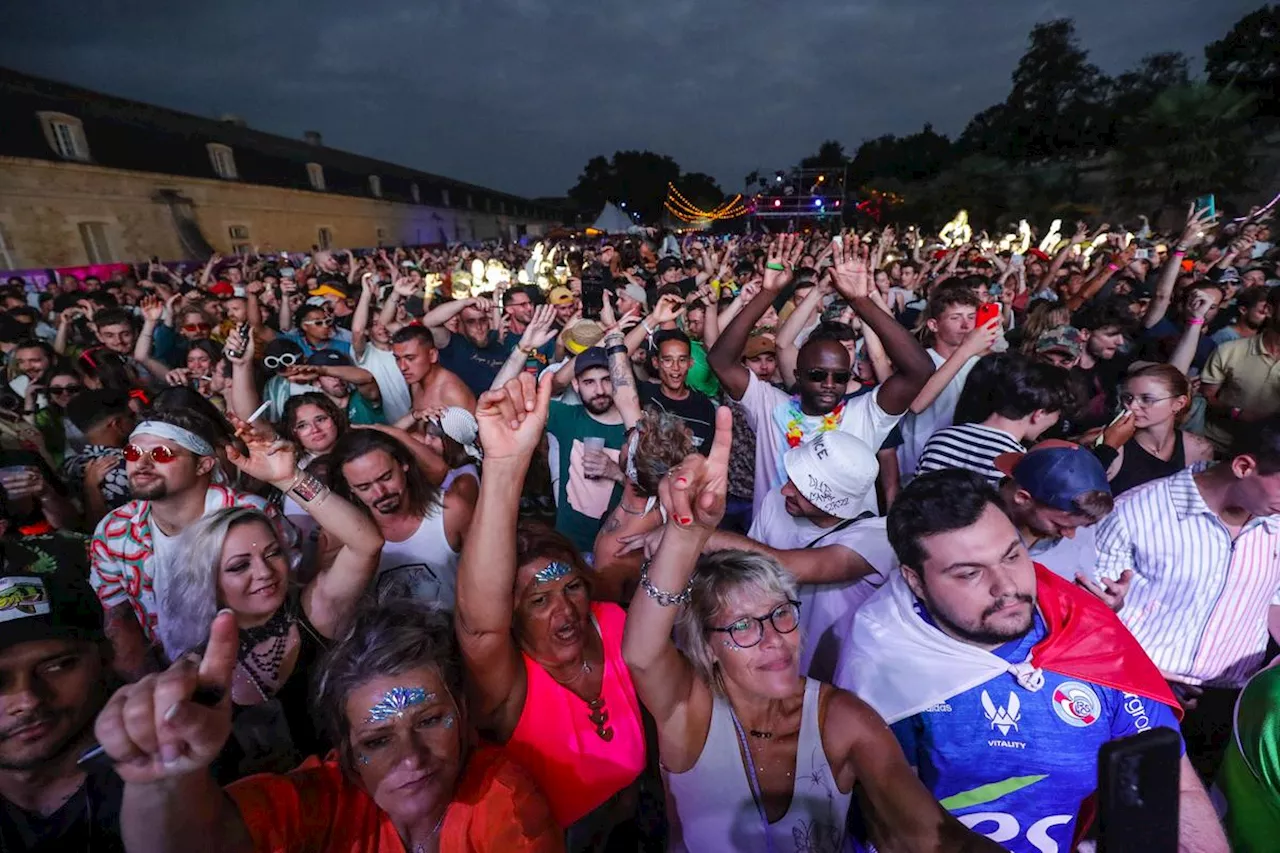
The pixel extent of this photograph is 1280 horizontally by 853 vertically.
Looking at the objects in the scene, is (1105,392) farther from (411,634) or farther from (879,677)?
(411,634)

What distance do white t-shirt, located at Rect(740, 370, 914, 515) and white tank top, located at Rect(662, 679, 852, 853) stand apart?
149 centimetres

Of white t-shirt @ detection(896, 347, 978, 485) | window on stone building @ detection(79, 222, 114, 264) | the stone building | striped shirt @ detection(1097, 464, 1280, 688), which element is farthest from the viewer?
window on stone building @ detection(79, 222, 114, 264)

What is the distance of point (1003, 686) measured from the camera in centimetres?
184

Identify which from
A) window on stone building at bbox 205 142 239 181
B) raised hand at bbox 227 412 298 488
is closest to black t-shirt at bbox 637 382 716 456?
raised hand at bbox 227 412 298 488

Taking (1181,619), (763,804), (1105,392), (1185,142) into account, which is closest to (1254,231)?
(1105,392)

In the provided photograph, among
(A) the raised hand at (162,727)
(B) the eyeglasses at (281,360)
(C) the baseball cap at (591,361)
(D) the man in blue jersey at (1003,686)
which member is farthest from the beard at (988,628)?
(B) the eyeglasses at (281,360)

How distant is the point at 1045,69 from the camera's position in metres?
47.7

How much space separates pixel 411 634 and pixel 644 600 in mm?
774

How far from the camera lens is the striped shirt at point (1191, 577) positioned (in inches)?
92.7

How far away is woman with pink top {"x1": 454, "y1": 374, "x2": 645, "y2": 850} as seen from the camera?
6.05 ft

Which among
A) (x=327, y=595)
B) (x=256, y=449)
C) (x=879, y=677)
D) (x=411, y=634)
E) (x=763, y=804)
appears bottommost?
(x=763, y=804)

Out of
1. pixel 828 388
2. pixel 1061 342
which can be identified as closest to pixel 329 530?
pixel 828 388

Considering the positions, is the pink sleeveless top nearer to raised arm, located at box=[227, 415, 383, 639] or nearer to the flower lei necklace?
raised arm, located at box=[227, 415, 383, 639]

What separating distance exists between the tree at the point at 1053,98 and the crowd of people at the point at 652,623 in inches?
2152
